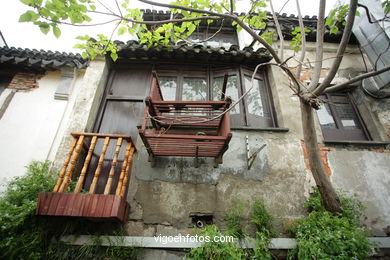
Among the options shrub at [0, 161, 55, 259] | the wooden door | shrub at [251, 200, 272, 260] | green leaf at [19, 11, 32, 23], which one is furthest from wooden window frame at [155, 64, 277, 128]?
shrub at [0, 161, 55, 259]

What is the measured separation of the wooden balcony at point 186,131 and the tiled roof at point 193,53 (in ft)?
4.57

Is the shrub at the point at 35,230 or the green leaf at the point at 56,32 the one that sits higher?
the green leaf at the point at 56,32

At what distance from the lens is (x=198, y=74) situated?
4469mm

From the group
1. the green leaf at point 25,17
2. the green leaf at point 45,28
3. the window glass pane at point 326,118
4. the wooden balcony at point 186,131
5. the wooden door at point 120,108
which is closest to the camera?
the green leaf at point 25,17

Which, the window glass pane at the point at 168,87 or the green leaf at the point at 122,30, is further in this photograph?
the window glass pane at the point at 168,87

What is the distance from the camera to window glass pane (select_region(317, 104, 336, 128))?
4.14m

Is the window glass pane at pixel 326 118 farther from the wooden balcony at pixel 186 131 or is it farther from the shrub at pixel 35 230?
the shrub at pixel 35 230

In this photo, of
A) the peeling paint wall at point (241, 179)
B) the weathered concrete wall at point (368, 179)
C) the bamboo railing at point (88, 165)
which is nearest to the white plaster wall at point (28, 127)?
the peeling paint wall at point (241, 179)

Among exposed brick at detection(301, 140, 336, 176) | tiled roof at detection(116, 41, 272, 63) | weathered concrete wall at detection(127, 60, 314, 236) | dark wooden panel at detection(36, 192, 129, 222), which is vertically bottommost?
dark wooden panel at detection(36, 192, 129, 222)

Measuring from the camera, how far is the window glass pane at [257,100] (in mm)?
4090

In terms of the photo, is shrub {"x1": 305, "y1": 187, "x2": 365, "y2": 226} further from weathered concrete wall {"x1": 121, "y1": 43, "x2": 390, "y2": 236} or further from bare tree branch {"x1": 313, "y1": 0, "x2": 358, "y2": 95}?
bare tree branch {"x1": 313, "y1": 0, "x2": 358, "y2": 95}

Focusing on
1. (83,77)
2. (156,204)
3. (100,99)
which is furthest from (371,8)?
(83,77)

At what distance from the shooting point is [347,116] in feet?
14.1

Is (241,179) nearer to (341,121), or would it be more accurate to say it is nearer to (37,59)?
(341,121)
